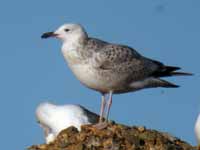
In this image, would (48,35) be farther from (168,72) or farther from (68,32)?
(168,72)

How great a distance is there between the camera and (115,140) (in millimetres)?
7316

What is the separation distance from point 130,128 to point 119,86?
182 cm

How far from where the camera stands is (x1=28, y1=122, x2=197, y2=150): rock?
723cm

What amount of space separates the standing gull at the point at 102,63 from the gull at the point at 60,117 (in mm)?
217

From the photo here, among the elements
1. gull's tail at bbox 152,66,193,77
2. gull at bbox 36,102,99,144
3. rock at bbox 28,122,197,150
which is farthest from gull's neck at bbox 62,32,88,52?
rock at bbox 28,122,197,150

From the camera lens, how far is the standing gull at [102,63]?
365 inches

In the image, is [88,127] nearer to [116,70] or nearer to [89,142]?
[89,142]

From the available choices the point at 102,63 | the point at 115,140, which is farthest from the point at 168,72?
the point at 115,140

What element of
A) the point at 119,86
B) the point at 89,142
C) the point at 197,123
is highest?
the point at 119,86

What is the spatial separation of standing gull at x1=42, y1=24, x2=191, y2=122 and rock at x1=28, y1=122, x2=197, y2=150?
157 centimetres

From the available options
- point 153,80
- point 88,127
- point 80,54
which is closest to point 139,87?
point 153,80

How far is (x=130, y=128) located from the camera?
25.4 feet

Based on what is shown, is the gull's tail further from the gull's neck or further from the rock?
the rock

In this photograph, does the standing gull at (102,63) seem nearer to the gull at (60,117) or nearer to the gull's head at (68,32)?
the gull's head at (68,32)
